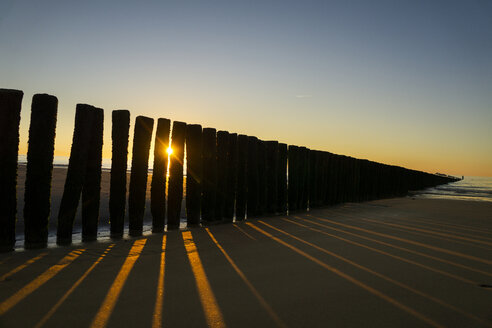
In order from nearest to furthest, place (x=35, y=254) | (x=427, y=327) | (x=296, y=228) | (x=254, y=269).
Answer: (x=427, y=327), (x=254, y=269), (x=35, y=254), (x=296, y=228)

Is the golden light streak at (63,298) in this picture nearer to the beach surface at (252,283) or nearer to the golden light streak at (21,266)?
the beach surface at (252,283)

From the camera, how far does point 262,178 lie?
6168 millimetres

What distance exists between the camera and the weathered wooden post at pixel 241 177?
5707 mm

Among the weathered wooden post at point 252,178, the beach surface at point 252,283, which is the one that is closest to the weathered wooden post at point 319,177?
the weathered wooden post at point 252,178

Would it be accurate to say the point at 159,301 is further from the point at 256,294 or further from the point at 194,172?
the point at 194,172

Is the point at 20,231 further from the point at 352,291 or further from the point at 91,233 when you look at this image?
the point at 352,291

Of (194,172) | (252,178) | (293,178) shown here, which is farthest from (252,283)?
(293,178)

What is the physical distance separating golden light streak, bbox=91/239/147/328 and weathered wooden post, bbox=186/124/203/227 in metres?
1.63

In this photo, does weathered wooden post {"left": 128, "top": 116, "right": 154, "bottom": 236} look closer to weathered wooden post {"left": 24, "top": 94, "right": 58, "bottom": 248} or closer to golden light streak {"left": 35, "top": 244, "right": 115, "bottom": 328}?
weathered wooden post {"left": 24, "top": 94, "right": 58, "bottom": 248}

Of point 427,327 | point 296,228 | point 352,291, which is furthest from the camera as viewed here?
point 296,228

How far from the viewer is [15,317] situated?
5.54 feet

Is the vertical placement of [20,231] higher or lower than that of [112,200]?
lower

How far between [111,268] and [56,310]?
83 cm

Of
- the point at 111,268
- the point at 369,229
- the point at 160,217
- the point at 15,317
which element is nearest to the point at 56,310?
the point at 15,317
